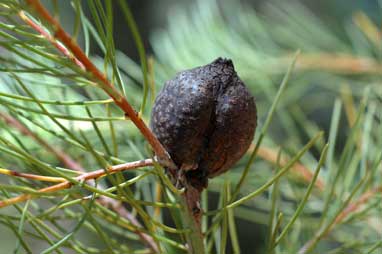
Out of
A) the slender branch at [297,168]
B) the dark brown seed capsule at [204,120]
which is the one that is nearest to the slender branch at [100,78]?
the dark brown seed capsule at [204,120]

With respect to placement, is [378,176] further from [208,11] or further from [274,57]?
[208,11]

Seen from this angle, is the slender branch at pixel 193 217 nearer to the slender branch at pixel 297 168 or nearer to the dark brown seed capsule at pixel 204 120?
the dark brown seed capsule at pixel 204 120

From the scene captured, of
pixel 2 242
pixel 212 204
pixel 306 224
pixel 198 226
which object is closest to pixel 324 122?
pixel 212 204

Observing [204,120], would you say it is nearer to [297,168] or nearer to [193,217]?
[193,217]

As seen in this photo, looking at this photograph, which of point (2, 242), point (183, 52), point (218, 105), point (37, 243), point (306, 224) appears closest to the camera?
point (218, 105)

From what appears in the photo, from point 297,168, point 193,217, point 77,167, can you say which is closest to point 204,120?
point 193,217
